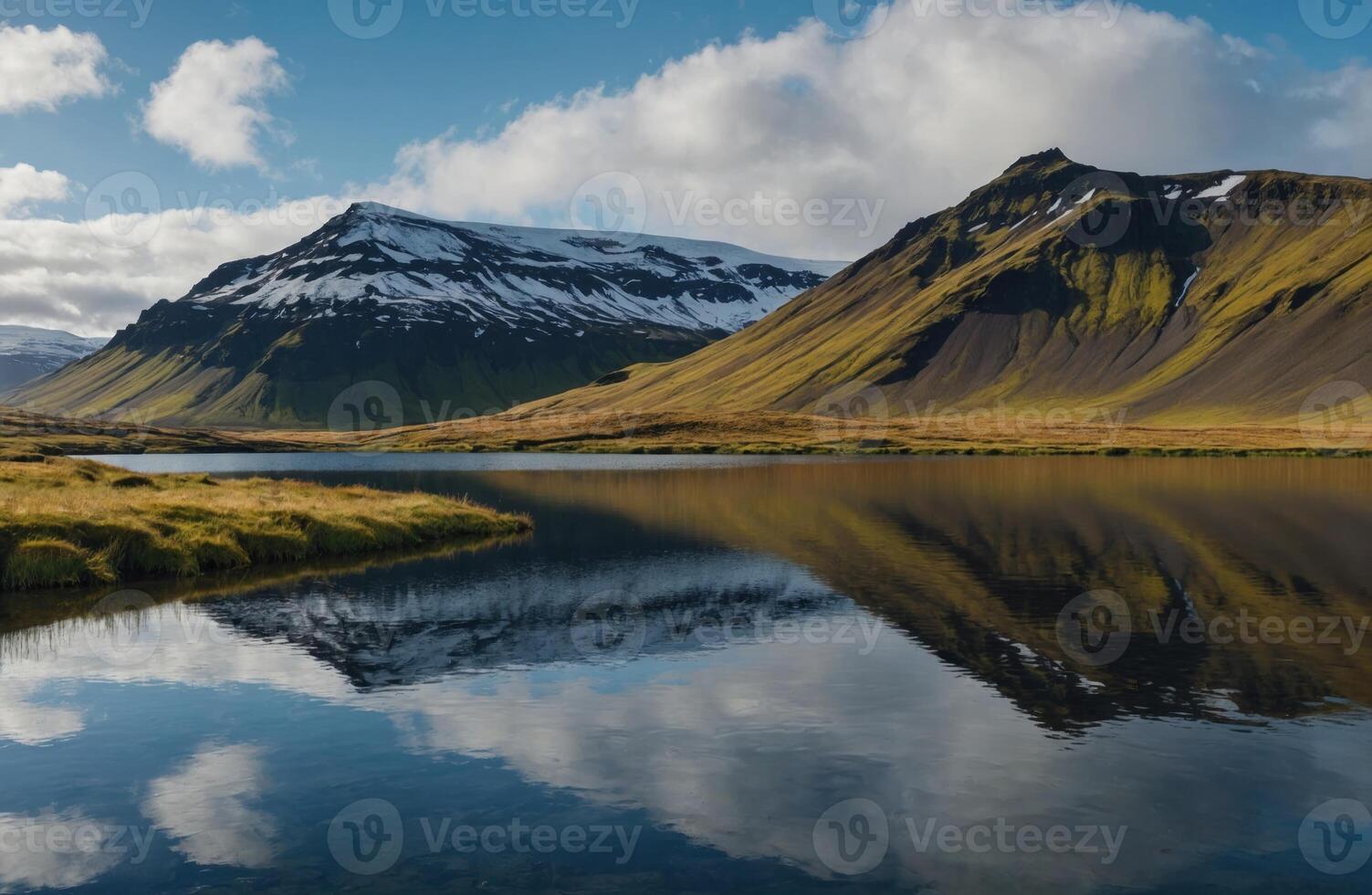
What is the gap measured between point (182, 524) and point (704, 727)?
113 ft

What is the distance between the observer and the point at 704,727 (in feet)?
75.3

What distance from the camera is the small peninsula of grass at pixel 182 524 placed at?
40.0 meters

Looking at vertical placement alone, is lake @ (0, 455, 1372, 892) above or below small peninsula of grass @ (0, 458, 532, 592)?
below

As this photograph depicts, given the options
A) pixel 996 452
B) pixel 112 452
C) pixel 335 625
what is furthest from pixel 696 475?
pixel 112 452

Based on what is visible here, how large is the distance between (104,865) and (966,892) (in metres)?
14.0

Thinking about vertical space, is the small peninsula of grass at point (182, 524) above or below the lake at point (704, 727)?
above

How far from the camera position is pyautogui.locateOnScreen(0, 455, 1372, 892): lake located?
1619cm

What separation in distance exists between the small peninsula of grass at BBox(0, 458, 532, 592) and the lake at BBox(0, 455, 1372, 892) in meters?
2.69

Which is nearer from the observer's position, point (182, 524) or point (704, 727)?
point (704, 727)

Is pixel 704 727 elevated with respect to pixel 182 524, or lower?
lower

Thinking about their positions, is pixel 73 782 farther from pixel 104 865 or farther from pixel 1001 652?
pixel 1001 652

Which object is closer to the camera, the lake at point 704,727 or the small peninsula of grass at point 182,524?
the lake at point 704,727

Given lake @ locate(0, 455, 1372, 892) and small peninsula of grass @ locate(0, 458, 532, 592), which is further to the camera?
small peninsula of grass @ locate(0, 458, 532, 592)

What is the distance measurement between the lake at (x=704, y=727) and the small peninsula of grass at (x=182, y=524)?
8.84 feet
